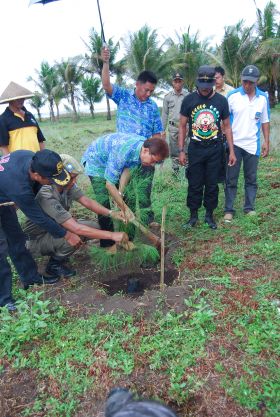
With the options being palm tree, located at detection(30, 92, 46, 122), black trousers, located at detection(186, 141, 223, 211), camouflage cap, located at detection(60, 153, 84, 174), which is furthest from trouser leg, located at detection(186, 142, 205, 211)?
palm tree, located at detection(30, 92, 46, 122)

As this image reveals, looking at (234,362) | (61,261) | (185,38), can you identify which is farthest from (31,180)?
(185,38)

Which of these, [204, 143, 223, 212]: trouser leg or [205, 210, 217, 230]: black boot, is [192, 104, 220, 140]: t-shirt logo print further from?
[205, 210, 217, 230]: black boot

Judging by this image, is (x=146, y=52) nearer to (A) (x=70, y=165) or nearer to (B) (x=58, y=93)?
(B) (x=58, y=93)

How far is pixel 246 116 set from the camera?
4.14 meters

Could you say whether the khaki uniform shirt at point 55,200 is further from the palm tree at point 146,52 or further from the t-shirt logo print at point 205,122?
the palm tree at point 146,52

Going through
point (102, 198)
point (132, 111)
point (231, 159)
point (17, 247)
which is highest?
point (132, 111)

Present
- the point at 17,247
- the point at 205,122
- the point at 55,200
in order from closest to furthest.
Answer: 1. the point at 55,200
2. the point at 17,247
3. the point at 205,122

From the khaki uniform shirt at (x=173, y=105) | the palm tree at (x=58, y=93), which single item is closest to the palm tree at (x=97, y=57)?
the palm tree at (x=58, y=93)

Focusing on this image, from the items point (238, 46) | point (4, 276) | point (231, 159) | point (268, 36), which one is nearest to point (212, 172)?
point (231, 159)

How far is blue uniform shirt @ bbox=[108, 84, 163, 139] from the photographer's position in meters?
3.75

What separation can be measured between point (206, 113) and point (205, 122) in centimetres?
9

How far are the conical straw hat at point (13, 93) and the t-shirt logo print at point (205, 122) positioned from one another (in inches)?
67.5

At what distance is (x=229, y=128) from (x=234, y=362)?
2598 millimetres

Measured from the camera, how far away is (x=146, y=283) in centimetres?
338
